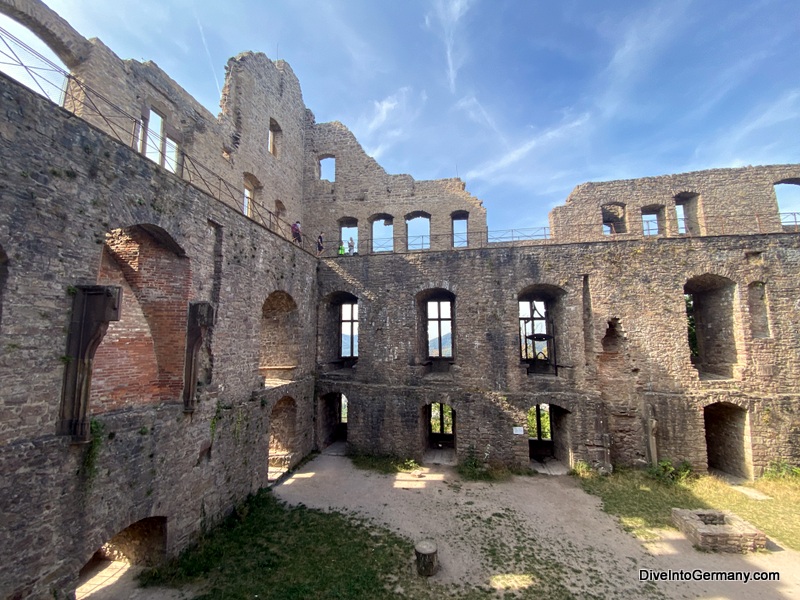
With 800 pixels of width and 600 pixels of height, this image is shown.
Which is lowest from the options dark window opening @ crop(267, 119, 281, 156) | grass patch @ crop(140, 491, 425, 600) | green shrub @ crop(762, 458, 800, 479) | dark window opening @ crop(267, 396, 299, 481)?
grass patch @ crop(140, 491, 425, 600)

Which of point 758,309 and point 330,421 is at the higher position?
point 758,309

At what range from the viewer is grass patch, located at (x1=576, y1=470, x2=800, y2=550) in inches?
352

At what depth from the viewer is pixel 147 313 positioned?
25.5ft

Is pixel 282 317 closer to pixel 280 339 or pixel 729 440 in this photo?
pixel 280 339

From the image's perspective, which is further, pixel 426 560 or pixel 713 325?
pixel 713 325

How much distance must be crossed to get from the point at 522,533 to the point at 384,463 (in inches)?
219

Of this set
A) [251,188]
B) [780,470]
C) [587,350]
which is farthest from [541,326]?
[251,188]

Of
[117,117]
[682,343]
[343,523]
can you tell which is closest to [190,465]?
[343,523]

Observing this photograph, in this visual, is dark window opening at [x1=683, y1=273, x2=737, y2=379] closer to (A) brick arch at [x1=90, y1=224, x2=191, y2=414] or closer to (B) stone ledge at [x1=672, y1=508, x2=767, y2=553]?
(B) stone ledge at [x1=672, y1=508, x2=767, y2=553]

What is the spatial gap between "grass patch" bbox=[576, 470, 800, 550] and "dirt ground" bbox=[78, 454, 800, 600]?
47 cm

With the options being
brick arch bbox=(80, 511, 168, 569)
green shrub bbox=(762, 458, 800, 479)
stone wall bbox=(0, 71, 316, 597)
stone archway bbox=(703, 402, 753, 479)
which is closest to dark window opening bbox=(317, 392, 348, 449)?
stone wall bbox=(0, 71, 316, 597)

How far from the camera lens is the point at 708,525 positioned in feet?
27.8

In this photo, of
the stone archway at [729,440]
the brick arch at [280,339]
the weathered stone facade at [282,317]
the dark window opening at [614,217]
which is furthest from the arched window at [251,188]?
the stone archway at [729,440]

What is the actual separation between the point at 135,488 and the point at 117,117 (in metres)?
9.46
